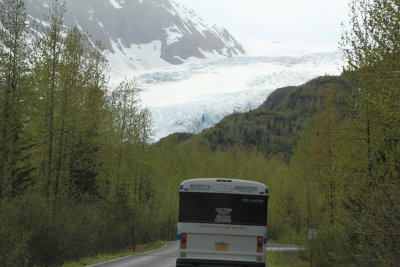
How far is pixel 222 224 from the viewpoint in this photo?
16.4 m

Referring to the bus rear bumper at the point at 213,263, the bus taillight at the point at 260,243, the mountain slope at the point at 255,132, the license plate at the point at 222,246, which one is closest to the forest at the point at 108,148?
the bus taillight at the point at 260,243

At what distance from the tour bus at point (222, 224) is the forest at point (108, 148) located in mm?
2548

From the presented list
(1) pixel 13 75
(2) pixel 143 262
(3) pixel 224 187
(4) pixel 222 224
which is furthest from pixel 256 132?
(4) pixel 222 224

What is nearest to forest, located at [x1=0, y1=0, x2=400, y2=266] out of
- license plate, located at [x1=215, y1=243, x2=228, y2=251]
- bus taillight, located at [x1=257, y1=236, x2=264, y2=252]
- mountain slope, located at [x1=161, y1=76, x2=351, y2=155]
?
bus taillight, located at [x1=257, y1=236, x2=264, y2=252]

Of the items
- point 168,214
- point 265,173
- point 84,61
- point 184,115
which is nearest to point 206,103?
point 184,115

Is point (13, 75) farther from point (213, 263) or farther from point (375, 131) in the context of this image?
point (375, 131)

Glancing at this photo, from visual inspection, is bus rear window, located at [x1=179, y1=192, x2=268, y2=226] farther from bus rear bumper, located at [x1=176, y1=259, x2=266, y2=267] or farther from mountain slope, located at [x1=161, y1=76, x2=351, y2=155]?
mountain slope, located at [x1=161, y1=76, x2=351, y2=155]

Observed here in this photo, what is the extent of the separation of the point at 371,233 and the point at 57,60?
19732 mm

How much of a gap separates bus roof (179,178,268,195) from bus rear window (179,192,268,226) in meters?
0.13

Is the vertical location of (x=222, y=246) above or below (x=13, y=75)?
below

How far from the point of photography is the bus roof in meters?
16.6

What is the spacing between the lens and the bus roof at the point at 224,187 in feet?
54.6

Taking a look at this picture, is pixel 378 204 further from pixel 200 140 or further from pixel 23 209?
pixel 200 140

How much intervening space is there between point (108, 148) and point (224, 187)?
76.9 feet
